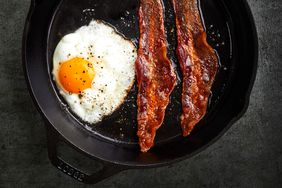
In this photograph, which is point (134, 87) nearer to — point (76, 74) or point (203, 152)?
point (76, 74)

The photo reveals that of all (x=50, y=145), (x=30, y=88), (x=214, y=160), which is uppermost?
(x=30, y=88)

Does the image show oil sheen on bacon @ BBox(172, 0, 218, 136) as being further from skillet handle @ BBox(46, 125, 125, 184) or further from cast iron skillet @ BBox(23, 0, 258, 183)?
skillet handle @ BBox(46, 125, 125, 184)

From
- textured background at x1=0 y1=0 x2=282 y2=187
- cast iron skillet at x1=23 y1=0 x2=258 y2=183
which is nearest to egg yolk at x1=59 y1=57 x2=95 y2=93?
cast iron skillet at x1=23 y1=0 x2=258 y2=183

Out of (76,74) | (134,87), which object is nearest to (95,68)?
(76,74)

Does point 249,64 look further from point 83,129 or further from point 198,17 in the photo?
point 83,129

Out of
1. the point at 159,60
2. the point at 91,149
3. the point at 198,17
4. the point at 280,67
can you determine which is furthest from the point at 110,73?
the point at 280,67
